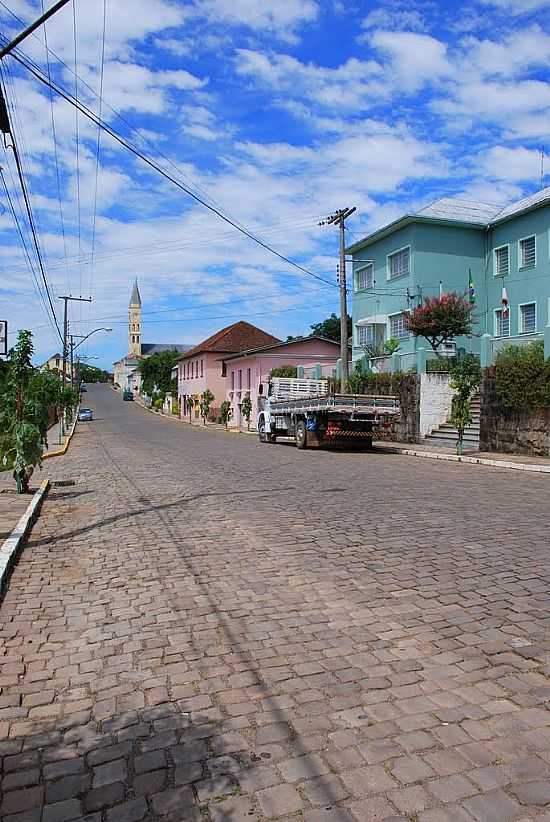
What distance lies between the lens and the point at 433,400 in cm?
2431

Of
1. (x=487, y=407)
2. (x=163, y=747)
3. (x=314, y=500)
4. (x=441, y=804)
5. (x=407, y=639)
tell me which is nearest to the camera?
(x=441, y=804)

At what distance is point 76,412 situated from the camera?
208 ft

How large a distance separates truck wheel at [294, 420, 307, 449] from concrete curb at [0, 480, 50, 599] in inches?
509

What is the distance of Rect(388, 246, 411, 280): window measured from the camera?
3225 centimetres

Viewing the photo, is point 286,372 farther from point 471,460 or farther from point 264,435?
point 471,460

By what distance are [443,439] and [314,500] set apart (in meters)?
13.5

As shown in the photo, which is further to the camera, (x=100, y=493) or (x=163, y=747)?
(x=100, y=493)

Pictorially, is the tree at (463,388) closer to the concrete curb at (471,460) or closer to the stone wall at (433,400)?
the concrete curb at (471,460)

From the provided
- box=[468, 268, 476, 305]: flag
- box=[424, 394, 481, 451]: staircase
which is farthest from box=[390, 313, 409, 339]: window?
box=[424, 394, 481, 451]: staircase

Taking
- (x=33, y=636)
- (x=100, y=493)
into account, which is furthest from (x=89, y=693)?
(x=100, y=493)

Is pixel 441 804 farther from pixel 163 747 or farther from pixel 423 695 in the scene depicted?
pixel 163 747

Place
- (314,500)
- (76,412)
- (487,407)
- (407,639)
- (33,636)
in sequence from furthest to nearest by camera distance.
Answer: (76,412) → (487,407) → (314,500) → (33,636) → (407,639)

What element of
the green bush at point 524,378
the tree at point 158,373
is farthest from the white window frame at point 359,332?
the tree at point 158,373

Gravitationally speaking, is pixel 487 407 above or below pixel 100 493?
above
